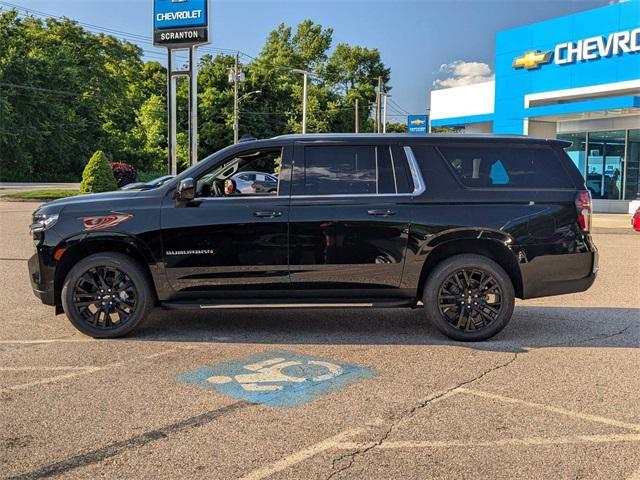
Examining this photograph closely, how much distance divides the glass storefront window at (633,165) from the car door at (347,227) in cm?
2445

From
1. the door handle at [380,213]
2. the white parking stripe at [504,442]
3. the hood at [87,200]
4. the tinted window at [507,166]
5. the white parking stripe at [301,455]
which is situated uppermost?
the tinted window at [507,166]

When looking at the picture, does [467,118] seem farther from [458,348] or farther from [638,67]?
[458,348]

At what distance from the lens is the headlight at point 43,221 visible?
584cm

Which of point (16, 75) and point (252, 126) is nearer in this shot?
point (16, 75)

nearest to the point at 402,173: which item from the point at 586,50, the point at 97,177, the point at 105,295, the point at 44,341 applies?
the point at 105,295

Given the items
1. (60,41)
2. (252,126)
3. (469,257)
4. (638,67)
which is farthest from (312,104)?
(469,257)

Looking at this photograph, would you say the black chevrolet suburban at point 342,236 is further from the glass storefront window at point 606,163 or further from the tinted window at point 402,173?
the glass storefront window at point 606,163

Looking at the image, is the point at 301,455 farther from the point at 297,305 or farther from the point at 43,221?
the point at 43,221

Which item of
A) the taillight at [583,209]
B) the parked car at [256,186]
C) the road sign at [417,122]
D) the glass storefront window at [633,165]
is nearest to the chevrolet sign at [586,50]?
the glass storefront window at [633,165]

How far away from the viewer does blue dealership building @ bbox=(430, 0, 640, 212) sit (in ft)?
81.1

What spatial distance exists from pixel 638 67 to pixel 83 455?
26038mm

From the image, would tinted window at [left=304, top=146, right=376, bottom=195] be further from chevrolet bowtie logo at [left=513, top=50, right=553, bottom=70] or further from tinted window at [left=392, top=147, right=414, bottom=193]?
chevrolet bowtie logo at [left=513, top=50, right=553, bottom=70]

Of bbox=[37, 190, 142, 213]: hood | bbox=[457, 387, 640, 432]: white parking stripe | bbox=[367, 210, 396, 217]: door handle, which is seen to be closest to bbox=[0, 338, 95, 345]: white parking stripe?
bbox=[37, 190, 142, 213]: hood

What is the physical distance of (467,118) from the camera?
117 ft
